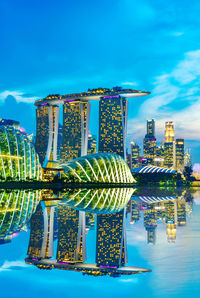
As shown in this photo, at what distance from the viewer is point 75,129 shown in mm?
172875

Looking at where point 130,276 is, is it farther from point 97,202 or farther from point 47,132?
point 47,132

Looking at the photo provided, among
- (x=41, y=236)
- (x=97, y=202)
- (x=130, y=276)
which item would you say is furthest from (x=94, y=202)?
(x=130, y=276)

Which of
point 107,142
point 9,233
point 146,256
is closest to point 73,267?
point 146,256

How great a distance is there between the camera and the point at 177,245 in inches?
511

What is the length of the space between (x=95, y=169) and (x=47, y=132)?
90959 millimetres

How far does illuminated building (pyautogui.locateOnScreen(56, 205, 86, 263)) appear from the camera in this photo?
1167 centimetres

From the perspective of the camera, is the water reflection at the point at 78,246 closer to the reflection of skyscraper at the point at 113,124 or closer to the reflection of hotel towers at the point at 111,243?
the reflection of hotel towers at the point at 111,243

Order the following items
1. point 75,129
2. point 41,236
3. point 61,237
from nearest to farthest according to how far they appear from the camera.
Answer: point 61,237 → point 41,236 → point 75,129

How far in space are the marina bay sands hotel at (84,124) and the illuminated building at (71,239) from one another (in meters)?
145

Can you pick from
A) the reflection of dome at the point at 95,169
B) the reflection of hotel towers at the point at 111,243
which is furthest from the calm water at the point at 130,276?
the reflection of dome at the point at 95,169

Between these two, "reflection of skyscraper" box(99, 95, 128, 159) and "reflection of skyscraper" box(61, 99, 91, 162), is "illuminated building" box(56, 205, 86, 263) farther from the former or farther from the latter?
"reflection of skyscraper" box(61, 99, 91, 162)

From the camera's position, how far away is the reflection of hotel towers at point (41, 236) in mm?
12029

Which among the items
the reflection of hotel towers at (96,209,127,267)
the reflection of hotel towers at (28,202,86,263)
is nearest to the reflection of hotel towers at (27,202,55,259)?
the reflection of hotel towers at (28,202,86,263)

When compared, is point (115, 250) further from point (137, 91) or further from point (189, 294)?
point (137, 91)
